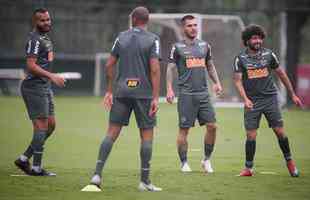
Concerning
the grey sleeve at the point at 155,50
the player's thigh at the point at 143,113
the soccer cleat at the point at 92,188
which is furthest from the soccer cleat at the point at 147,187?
the grey sleeve at the point at 155,50

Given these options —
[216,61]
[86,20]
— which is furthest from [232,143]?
[86,20]

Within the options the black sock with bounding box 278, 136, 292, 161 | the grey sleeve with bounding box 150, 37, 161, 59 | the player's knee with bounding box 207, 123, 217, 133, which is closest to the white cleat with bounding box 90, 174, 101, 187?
the grey sleeve with bounding box 150, 37, 161, 59

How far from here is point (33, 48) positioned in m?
11.2

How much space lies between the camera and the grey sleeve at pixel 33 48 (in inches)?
441

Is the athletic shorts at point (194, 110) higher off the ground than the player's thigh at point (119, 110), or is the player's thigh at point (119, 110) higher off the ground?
the player's thigh at point (119, 110)

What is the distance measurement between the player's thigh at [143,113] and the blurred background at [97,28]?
18455 millimetres

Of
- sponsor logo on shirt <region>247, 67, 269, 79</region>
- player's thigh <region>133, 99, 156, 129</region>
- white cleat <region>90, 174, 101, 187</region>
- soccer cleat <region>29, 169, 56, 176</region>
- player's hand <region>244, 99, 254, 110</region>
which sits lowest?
soccer cleat <region>29, 169, 56, 176</region>

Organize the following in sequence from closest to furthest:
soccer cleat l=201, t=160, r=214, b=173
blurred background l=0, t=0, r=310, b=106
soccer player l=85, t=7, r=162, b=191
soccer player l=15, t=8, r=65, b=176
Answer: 1. soccer player l=85, t=7, r=162, b=191
2. soccer player l=15, t=8, r=65, b=176
3. soccer cleat l=201, t=160, r=214, b=173
4. blurred background l=0, t=0, r=310, b=106

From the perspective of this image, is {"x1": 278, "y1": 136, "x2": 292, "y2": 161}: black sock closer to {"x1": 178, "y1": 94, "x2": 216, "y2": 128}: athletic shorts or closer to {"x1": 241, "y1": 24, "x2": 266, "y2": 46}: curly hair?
{"x1": 178, "y1": 94, "x2": 216, "y2": 128}: athletic shorts

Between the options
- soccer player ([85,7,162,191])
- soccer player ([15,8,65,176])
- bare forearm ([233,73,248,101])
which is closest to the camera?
soccer player ([85,7,162,191])

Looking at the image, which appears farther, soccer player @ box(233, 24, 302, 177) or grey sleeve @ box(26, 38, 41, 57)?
soccer player @ box(233, 24, 302, 177)

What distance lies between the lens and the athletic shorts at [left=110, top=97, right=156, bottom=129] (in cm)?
1000

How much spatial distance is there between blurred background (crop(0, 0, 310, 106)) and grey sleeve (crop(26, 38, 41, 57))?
56.4 feet

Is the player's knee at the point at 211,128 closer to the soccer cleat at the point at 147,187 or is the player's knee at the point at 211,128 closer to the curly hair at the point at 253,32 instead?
the curly hair at the point at 253,32
